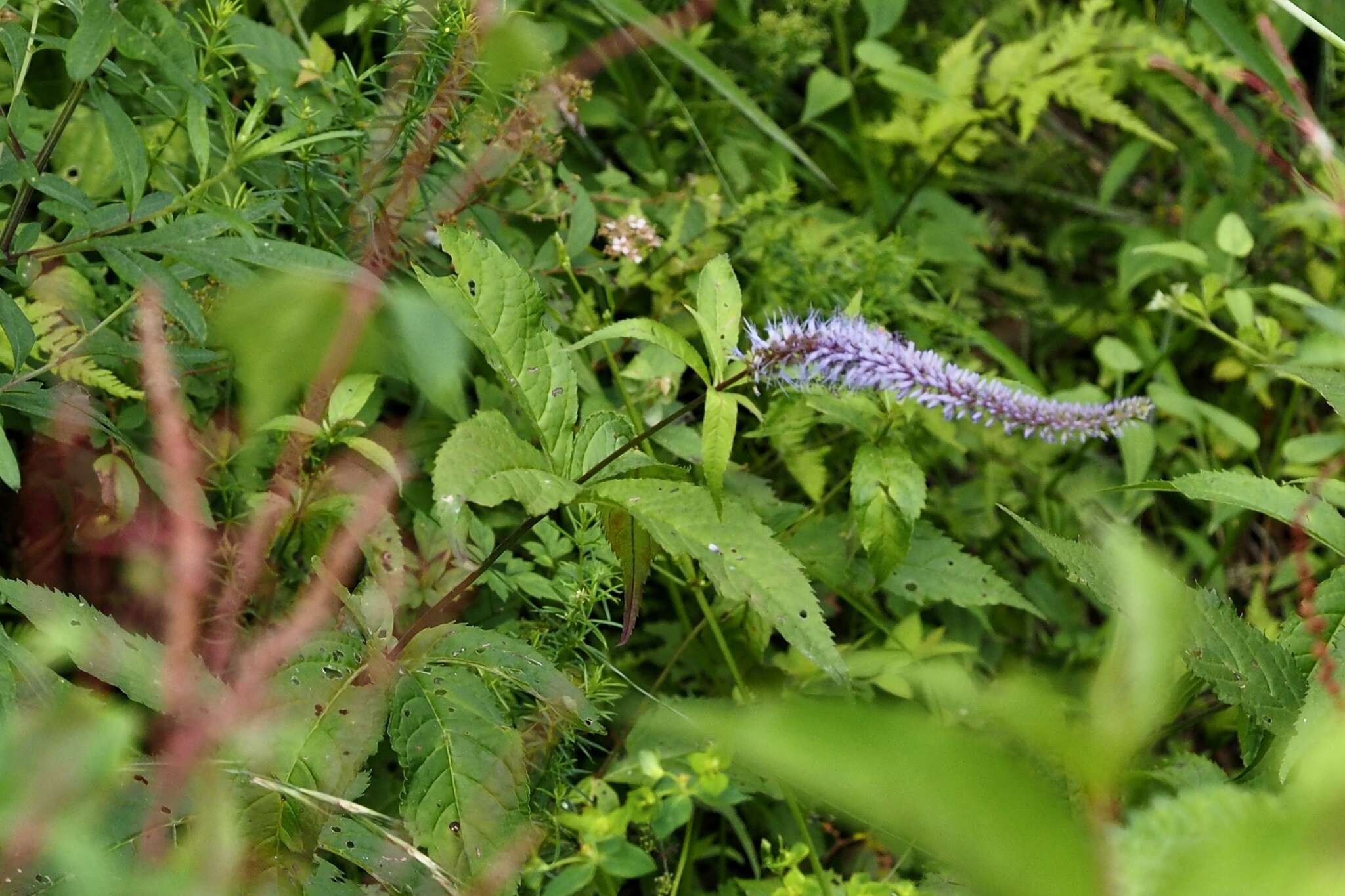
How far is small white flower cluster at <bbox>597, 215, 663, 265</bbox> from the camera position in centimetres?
178

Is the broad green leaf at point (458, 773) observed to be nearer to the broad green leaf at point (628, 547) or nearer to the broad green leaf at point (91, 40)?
the broad green leaf at point (628, 547)

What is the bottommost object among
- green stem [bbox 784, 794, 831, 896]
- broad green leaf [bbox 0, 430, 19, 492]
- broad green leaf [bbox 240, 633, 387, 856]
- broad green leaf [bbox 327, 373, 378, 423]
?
green stem [bbox 784, 794, 831, 896]

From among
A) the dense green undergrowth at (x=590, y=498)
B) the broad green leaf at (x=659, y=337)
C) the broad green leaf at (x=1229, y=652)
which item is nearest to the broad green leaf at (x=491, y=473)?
the dense green undergrowth at (x=590, y=498)

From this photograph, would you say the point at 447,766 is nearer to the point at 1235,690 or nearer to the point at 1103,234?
the point at 1235,690

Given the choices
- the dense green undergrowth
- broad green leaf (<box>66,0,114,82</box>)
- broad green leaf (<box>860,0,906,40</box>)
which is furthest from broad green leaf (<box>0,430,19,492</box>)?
broad green leaf (<box>860,0,906,40</box>)

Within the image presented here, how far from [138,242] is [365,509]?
14.4 inches

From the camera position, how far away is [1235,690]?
1.15 metres

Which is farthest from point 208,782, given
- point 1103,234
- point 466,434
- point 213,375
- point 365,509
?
point 1103,234

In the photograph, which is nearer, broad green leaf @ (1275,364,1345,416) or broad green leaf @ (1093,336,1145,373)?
broad green leaf @ (1275,364,1345,416)

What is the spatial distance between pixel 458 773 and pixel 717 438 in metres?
0.38

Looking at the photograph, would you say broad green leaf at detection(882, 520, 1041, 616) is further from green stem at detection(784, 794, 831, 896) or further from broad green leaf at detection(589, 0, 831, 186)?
broad green leaf at detection(589, 0, 831, 186)

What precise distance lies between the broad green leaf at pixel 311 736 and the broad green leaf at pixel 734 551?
0.93ft

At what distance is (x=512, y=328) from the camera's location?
1189 millimetres

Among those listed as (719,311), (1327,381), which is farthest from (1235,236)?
(719,311)
